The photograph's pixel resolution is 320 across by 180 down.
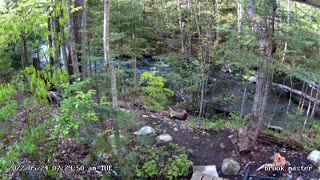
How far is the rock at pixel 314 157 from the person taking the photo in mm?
4738

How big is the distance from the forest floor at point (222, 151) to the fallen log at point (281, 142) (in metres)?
0.10

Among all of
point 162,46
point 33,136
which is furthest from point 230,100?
point 33,136

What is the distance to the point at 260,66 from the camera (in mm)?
4648

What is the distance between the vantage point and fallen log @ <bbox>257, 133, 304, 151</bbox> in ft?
17.4

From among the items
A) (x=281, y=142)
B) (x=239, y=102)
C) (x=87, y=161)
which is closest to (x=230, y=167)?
(x=281, y=142)

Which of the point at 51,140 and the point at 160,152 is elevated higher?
the point at 51,140

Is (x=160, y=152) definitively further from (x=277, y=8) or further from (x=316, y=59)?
(x=316, y=59)

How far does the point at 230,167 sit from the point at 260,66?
1.74 metres

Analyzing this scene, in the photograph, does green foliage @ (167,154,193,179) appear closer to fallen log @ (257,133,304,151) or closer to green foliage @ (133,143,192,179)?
green foliage @ (133,143,192,179)

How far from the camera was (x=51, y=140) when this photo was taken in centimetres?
361

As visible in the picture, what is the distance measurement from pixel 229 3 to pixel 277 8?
8935mm

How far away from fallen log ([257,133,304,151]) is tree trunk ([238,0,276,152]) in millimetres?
502

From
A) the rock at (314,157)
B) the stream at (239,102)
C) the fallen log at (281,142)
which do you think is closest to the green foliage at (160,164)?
the fallen log at (281,142)

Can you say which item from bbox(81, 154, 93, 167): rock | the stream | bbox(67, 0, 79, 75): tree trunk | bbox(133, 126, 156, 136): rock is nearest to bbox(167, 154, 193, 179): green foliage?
bbox(133, 126, 156, 136): rock
